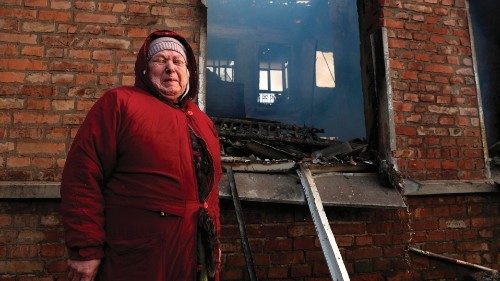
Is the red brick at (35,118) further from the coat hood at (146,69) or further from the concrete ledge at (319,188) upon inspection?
the coat hood at (146,69)

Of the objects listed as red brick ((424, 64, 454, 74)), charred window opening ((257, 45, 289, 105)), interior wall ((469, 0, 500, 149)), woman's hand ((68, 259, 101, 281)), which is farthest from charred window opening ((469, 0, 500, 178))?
charred window opening ((257, 45, 289, 105))

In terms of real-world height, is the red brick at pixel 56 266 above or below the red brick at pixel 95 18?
below

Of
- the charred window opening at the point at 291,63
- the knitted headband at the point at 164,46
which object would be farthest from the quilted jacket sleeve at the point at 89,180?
the charred window opening at the point at 291,63

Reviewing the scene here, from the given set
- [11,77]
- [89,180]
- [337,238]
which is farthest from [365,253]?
[11,77]

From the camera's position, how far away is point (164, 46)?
182 cm

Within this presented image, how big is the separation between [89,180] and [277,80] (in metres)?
19.7

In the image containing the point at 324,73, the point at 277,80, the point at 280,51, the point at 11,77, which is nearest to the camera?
the point at 11,77

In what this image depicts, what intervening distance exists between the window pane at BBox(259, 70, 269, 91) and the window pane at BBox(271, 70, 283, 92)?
0.38 metres

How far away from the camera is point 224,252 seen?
2.70 metres

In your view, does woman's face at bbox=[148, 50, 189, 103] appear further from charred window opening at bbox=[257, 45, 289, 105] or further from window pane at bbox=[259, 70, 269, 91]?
window pane at bbox=[259, 70, 269, 91]

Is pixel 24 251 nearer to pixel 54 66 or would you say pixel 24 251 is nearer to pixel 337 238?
pixel 54 66

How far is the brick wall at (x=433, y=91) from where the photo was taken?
3.15 m

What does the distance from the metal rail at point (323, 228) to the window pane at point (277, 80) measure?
17.7m

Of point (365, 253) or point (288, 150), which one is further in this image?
point (288, 150)
